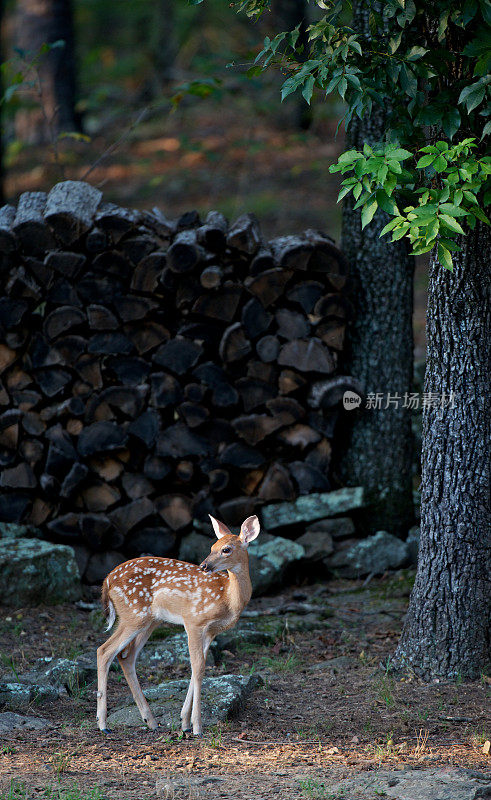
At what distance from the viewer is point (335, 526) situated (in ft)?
24.1

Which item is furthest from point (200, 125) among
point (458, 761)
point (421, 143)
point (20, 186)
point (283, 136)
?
point (458, 761)

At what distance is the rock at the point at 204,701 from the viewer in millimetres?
4719

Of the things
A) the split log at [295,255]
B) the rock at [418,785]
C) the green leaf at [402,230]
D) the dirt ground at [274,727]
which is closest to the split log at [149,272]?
the split log at [295,255]

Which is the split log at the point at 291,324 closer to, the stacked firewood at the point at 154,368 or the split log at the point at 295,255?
the stacked firewood at the point at 154,368

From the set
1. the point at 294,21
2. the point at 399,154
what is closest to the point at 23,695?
the point at 399,154

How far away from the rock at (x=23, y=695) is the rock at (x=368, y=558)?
2983 mm

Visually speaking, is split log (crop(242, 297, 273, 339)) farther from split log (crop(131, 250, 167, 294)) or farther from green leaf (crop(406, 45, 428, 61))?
green leaf (crop(406, 45, 428, 61))

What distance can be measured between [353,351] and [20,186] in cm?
1059

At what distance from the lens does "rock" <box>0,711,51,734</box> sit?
4.59 m

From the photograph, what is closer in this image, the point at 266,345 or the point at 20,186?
the point at 266,345

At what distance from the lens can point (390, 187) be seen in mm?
4109

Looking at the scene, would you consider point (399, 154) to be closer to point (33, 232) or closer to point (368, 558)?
point (33, 232)

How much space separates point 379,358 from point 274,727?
3.56 meters

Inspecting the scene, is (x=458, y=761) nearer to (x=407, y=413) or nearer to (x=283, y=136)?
(x=407, y=413)
